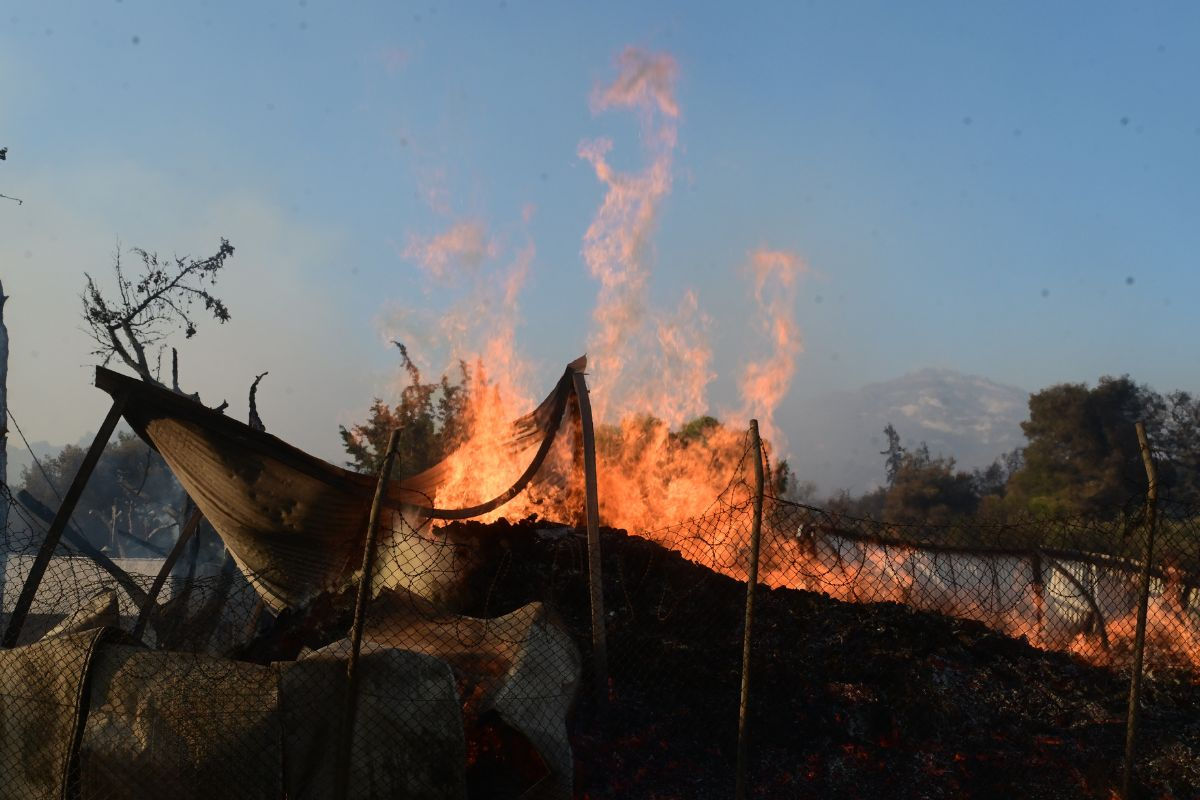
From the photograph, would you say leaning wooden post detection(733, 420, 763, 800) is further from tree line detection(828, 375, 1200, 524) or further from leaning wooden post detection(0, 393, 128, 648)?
tree line detection(828, 375, 1200, 524)

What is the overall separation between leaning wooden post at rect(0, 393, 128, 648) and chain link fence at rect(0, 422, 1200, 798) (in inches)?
8.2

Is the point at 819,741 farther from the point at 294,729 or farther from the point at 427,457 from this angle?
the point at 427,457

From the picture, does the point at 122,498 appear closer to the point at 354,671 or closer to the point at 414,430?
the point at 414,430

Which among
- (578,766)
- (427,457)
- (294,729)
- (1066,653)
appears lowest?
(578,766)

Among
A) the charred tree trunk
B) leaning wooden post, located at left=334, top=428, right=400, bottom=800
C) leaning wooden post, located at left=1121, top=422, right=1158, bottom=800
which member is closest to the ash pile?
leaning wooden post, located at left=1121, top=422, right=1158, bottom=800

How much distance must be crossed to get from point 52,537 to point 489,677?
3599mm

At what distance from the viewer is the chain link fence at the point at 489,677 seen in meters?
5.09

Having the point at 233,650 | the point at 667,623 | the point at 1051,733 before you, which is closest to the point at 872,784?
the point at 1051,733

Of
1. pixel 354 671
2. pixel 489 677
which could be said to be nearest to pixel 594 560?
pixel 489 677

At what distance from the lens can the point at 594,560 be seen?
734cm

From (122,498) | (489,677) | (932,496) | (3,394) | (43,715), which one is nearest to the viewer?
(43,715)

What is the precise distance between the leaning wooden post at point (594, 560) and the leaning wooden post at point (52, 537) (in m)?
3.82

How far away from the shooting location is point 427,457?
98.2 feet

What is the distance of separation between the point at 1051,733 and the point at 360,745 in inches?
223
